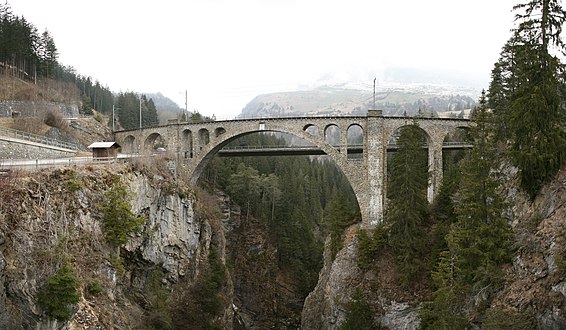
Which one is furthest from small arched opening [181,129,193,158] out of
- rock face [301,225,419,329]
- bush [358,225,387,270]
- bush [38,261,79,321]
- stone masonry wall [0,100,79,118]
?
bush [38,261,79,321]

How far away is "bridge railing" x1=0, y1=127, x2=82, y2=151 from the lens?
32312mm

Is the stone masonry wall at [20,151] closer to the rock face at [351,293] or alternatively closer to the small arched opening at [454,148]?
the rock face at [351,293]

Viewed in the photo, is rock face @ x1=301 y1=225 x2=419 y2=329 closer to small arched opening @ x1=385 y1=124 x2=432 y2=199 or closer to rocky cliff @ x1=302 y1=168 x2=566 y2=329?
rocky cliff @ x1=302 y1=168 x2=566 y2=329

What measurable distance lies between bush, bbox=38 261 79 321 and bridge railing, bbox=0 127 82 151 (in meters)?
20.0

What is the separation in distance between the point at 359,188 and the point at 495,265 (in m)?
17.8

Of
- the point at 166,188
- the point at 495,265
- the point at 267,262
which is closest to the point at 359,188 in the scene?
the point at 166,188

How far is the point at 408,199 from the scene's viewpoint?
89.6 ft

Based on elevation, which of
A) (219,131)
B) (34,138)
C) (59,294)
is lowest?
(59,294)

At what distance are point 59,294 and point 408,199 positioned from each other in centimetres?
1972

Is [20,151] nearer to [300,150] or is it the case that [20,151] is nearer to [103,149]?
[103,149]

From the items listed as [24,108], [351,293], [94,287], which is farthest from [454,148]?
[24,108]

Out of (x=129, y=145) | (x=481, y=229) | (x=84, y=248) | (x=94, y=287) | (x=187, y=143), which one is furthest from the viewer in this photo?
(x=129, y=145)

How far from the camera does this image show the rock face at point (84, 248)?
15797mm

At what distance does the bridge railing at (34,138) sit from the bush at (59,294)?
2002 centimetres
